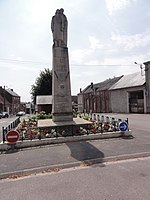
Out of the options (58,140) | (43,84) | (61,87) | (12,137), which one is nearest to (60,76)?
(61,87)

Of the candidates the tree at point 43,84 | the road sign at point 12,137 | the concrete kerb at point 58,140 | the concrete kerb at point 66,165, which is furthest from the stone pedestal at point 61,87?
the tree at point 43,84

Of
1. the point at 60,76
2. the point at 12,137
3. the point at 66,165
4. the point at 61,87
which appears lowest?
the point at 66,165

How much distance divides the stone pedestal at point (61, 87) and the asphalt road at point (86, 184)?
6.20m

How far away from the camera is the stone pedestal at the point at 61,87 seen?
37.7 ft

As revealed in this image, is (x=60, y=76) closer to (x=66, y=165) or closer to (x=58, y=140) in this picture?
(x=58, y=140)

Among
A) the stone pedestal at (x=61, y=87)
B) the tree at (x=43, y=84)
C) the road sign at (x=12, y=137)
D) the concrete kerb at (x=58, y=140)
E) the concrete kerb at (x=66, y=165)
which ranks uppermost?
the tree at (x=43, y=84)

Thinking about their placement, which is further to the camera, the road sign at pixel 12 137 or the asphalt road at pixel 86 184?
the road sign at pixel 12 137

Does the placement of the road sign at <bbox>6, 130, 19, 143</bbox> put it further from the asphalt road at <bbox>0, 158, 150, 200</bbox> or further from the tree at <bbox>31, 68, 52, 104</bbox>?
the tree at <bbox>31, 68, 52, 104</bbox>

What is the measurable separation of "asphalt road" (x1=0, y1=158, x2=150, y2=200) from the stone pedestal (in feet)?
20.3

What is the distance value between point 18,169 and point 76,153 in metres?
2.30

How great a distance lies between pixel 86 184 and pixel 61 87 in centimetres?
792

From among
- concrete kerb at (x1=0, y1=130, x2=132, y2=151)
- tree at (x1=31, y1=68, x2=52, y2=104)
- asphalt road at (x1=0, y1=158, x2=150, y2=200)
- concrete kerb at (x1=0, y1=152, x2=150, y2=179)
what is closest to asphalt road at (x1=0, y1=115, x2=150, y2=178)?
concrete kerb at (x1=0, y1=152, x2=150, y2=179)

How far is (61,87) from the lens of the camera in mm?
11570

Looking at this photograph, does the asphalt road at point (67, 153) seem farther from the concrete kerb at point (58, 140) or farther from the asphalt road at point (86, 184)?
the asphalt road at point (86, 184)
